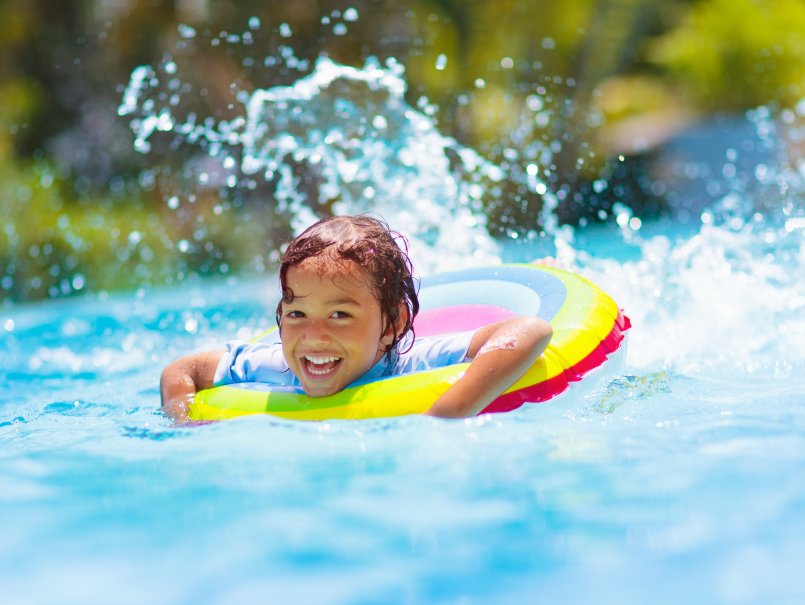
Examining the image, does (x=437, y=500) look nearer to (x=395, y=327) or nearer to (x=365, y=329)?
(x=365, y=329)

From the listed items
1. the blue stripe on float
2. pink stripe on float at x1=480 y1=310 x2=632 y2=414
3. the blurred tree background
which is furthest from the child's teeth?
Answer: the blurred tree background

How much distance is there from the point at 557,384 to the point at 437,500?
92 cm

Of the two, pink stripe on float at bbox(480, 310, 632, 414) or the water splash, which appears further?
the water splash

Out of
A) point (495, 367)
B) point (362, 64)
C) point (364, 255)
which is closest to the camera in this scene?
point (495, 367)

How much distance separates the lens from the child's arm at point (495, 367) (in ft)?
9.88

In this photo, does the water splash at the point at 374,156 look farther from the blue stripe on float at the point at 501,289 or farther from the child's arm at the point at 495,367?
the child's arm at the point at 495,367

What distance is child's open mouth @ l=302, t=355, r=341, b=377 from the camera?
10.5 feet

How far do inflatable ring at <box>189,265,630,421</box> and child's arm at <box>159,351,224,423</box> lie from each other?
0.09m

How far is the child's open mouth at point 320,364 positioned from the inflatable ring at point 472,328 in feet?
0.27

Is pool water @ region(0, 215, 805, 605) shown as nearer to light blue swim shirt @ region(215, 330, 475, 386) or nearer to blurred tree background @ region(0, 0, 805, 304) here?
light blue swim shirt @ region(215, 330, 475, 386)

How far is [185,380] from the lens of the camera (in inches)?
143

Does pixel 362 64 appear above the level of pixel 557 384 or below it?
above

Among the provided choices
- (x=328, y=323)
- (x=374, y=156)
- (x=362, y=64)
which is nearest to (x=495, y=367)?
(x=328, y=323)

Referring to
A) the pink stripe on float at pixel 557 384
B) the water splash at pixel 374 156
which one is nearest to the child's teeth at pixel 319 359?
the pink stripe on float at pixel 557 384
